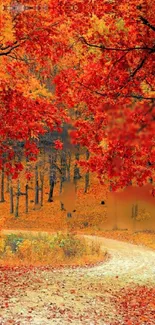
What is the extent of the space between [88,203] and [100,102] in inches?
1152

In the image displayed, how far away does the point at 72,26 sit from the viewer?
9922 millimetres

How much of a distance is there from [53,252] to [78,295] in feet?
28.8

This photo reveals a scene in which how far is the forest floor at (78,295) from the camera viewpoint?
10469 mm

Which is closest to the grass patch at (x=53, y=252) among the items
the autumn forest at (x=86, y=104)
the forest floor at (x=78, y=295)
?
the forest floor at (x=78, y=295)

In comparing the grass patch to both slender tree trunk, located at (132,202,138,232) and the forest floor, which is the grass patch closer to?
the forest floor

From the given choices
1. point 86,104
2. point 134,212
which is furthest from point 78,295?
point 134,212

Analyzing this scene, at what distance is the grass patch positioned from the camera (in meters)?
20.2

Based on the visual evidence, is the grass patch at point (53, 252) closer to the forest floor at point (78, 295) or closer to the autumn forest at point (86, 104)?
the forest floor at point (78, 295)

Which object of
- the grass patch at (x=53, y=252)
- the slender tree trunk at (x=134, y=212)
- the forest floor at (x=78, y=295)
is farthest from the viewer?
the slender tree trunk at (x=134, y=212)

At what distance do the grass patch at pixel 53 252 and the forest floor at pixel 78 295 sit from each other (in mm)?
1741

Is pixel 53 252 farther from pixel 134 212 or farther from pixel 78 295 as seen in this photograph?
pixel 134 212

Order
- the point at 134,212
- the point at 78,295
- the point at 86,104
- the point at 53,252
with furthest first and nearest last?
the point at 134,212 → the point at 53,252 → the point at 78,295 → the point at 86,104

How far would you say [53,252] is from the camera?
21.5 m

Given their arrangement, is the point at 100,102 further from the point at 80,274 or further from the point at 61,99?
the point at 80,274
